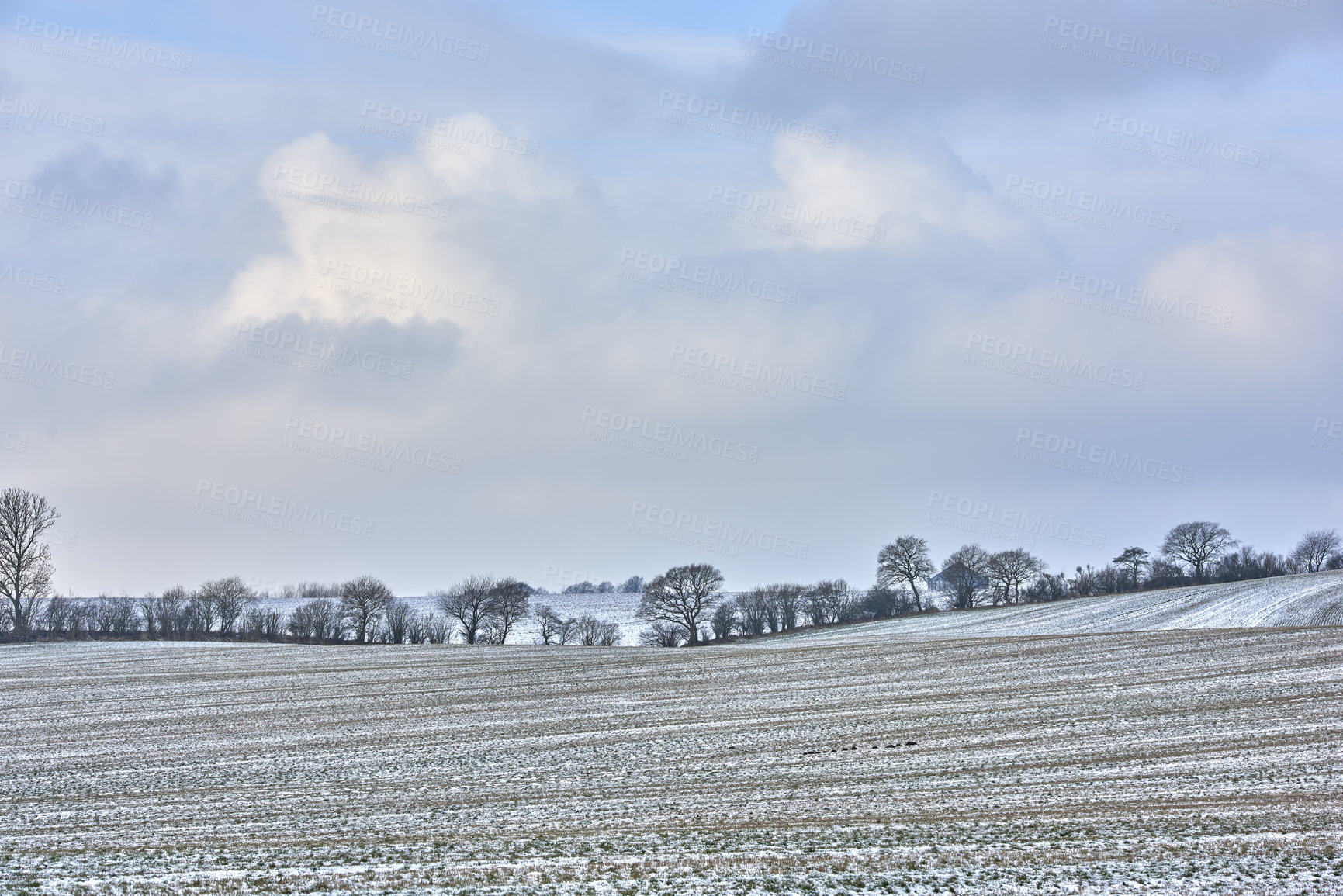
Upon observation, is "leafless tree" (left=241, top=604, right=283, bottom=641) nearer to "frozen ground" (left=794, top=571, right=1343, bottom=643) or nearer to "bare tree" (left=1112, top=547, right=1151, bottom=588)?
"frozen ground" (left=794, top=571, right=1343, bottom=643)

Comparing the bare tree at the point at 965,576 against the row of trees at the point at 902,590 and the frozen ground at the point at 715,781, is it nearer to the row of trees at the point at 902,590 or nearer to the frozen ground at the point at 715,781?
the row of trees at the point at 902,590

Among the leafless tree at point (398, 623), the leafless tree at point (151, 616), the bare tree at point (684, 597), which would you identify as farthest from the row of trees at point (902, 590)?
the leafless tree at point (151, 616)

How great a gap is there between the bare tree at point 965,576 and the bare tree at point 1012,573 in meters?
0.90

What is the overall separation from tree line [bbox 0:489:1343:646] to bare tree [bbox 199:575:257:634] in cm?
17

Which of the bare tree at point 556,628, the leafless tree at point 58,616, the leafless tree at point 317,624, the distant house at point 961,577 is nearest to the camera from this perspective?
the leafless tree at point 58,616

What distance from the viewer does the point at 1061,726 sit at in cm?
2861

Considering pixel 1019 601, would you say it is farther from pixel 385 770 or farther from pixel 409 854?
pixel 409 854

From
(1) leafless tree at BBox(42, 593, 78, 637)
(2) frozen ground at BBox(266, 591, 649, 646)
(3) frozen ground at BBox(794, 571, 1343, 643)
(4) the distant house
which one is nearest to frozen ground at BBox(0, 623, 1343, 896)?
(3) frozen ground at BBox(794, 571, 1343, 643)

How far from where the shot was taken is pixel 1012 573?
Result: 343 ft

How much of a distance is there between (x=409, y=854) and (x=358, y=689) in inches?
1267

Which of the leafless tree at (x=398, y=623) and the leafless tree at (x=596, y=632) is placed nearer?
the leafless tree at (x=398, y=623)

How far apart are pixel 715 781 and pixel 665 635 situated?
73.0m

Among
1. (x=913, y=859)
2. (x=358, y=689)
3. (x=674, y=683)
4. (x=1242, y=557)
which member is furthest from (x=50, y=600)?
(x=1242, y=557)

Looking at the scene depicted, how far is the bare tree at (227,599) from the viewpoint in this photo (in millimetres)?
100812
